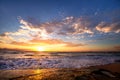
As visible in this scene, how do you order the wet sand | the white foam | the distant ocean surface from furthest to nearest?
the distant ocean surface
the white foam
the wet sand

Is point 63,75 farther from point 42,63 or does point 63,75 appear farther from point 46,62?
point 46,62

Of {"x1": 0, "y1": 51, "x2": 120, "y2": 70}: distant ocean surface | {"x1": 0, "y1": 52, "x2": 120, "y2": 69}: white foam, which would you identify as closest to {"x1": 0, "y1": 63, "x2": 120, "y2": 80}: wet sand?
{"x1": 0, "y1": 51, "x2": 120, "y2": 70}: distant ocean surface

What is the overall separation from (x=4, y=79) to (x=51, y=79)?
10.3ft

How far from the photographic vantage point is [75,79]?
884 centimetres

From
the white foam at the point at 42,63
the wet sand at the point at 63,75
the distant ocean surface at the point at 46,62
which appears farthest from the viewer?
the distant ocean surface at the point at 46,62

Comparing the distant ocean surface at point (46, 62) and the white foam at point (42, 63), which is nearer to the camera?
the white foam at point (42, 63)

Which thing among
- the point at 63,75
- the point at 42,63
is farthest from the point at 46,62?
the point at 63,75

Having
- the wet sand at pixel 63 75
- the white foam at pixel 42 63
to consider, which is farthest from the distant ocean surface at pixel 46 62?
the wet sand at pixel 63 75

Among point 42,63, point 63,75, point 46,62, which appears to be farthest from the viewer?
point 46,62

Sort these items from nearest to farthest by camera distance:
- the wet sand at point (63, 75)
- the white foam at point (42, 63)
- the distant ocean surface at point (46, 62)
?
the wet sand at point (63, 75)
the white foam at point (42, 63)
the distant ocean surface at point (46, 62)

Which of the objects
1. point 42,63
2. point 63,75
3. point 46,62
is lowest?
point 63,75

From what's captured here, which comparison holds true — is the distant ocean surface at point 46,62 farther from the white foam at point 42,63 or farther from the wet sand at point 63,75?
the wet sand at point 63,75

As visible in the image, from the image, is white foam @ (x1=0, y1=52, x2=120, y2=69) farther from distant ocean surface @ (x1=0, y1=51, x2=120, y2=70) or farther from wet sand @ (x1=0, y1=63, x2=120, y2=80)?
wet sand @ (x1=0, y1=63, x2=120, y2=80)

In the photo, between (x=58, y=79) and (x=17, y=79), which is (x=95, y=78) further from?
(x=17, y=79)
